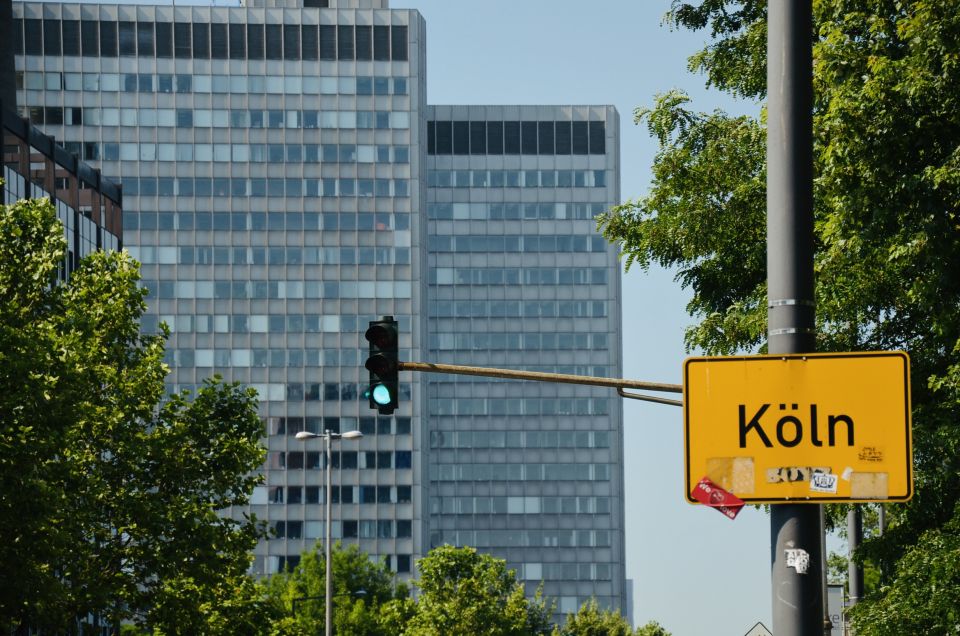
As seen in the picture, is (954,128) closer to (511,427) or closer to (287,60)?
(287,60)

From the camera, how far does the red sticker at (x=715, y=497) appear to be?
7.37 meters

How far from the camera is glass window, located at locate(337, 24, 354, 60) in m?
149

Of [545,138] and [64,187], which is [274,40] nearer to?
[545,138]

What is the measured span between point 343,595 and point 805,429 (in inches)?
→ 3295

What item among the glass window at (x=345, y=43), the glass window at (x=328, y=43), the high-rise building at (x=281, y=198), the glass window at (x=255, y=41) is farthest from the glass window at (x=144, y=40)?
the glass window at (x=345, y=43)

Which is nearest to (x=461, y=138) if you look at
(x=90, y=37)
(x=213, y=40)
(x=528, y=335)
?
(x=528, y=335)

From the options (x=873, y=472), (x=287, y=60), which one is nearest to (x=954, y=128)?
(x=873, y=472)

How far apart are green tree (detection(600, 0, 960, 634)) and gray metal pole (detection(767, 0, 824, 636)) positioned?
9.60 meters

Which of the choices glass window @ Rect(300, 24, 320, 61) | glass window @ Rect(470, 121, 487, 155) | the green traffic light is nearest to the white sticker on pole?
the green traffic light

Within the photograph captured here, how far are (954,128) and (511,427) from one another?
504ft

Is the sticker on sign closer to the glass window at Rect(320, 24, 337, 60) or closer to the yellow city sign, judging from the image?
the yellow city sign

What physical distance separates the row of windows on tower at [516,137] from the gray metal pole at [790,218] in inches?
6408

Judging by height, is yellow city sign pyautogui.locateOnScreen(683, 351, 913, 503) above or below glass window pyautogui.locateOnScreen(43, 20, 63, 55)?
below

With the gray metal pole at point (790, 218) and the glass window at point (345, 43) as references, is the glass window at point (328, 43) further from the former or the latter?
the gray metal pole at point (790, 218)
